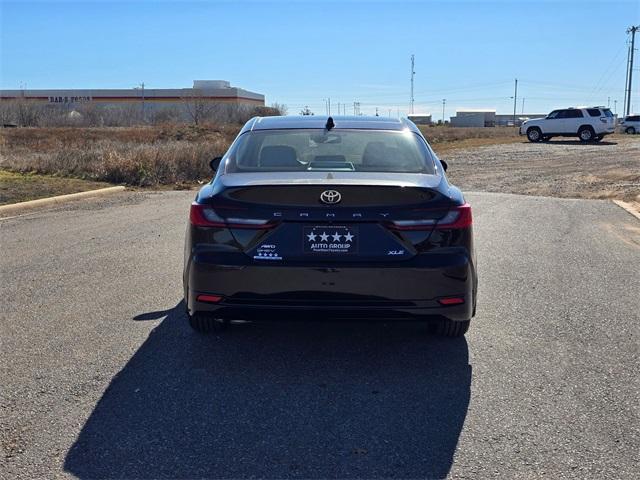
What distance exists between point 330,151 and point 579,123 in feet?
114

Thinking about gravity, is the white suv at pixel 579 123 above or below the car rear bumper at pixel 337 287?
above

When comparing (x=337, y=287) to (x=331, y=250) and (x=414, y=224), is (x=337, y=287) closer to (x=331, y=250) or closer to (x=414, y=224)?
(x=331, y=250)

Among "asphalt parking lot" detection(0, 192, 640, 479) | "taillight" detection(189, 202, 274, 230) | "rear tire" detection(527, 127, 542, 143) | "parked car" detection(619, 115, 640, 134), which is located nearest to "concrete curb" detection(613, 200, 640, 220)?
"asphalt parking lot" detection(0, 192, 640, 479)

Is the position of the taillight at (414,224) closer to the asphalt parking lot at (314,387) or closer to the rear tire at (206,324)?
the asphalt parking lot at (314,387)

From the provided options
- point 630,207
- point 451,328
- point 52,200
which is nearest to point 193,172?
point 52,200

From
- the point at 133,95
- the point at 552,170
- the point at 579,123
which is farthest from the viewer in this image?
the point at 133,95

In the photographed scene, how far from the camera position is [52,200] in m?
12.8

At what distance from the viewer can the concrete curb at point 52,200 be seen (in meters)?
11.6

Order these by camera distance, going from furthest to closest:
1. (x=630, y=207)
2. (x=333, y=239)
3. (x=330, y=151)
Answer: (x=630, y=207) < (x=330, y=151) < (x=333, y=239)

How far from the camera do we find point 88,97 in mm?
94438

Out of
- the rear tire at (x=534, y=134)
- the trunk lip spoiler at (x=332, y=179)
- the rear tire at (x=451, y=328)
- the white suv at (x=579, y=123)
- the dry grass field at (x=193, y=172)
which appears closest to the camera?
the trunk lip spoiler at (x=332, y=179)

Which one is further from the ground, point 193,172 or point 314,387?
point 193,172

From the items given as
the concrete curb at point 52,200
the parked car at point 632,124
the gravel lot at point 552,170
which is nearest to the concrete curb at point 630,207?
the gravel lot at point 552,170

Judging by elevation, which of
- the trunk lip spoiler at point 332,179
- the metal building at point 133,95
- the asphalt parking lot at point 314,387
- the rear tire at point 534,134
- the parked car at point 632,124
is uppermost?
the metal building at point 133,95
